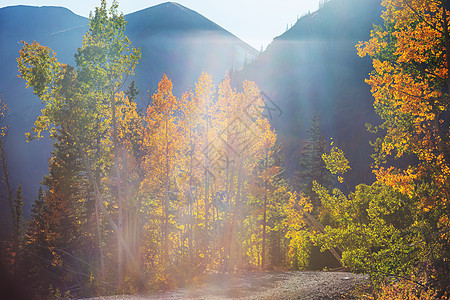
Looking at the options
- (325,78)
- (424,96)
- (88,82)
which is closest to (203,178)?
(88,82)

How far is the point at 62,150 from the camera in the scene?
25.8m

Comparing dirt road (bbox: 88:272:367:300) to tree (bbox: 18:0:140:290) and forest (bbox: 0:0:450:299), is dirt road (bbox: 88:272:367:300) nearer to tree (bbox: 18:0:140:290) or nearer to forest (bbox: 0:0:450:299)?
forest (bbox: 0:0:450:299)

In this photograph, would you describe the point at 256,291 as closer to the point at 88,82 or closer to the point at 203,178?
the point at 203,178

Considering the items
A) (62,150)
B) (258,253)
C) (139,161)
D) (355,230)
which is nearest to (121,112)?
(139,161)

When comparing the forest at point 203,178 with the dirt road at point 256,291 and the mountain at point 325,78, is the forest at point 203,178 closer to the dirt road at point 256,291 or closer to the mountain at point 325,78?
the dirt road at point 256,291

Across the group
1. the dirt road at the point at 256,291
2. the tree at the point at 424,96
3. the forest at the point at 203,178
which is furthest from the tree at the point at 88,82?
the tree at the point at 424,96

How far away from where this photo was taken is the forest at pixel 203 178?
8.02m

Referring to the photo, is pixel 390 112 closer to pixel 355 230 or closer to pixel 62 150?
pixel 355 230

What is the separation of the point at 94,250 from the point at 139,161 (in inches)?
433

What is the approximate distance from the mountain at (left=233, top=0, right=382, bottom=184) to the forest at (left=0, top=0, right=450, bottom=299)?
80.2m

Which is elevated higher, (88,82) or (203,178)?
(88,82)

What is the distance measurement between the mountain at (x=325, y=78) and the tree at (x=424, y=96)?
92162 millimetres

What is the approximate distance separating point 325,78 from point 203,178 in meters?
133

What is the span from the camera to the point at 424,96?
7.90 metres
